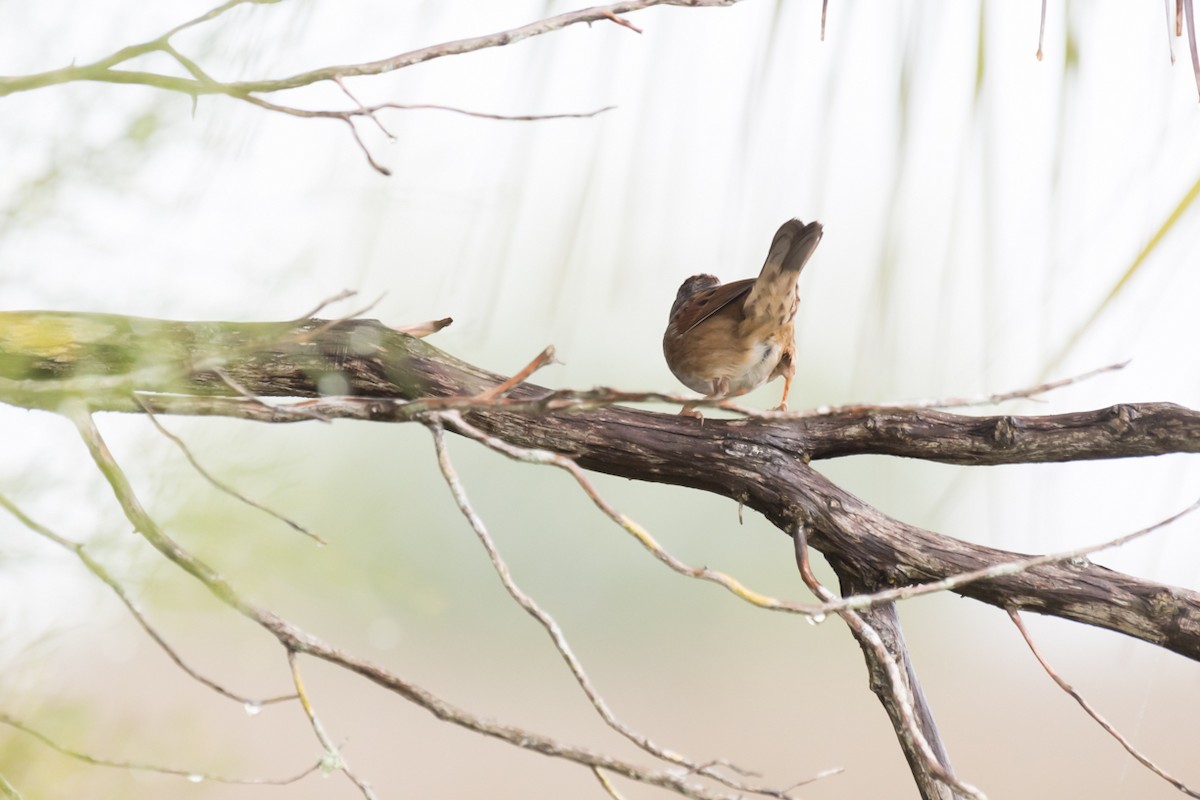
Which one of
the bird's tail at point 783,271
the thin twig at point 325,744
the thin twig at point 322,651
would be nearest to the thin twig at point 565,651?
the thin twig at point 322,651

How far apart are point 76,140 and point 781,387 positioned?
4.19ft

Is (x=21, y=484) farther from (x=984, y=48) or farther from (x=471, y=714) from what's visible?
(x=984, y=48)

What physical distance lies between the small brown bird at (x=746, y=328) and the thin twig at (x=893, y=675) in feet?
1.50

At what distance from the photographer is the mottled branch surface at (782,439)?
80 centimetres

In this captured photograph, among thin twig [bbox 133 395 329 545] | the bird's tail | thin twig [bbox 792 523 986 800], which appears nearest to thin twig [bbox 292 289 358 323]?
thin twig [bbox 133 395 329 545]

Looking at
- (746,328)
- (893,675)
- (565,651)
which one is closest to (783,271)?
(746,328)

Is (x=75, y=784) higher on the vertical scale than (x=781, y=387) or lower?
lower

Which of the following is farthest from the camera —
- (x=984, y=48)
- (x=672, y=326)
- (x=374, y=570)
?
(x=672, y=326)

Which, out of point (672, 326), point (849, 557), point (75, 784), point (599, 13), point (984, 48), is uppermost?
point (672, 326)

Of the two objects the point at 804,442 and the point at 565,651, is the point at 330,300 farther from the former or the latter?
the point at 804,442

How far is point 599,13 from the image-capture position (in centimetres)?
60

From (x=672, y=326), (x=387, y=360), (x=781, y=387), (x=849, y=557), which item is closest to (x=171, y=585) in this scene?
(x=387, y=360)

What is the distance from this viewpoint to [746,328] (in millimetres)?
1392

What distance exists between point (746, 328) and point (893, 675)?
780 mm
